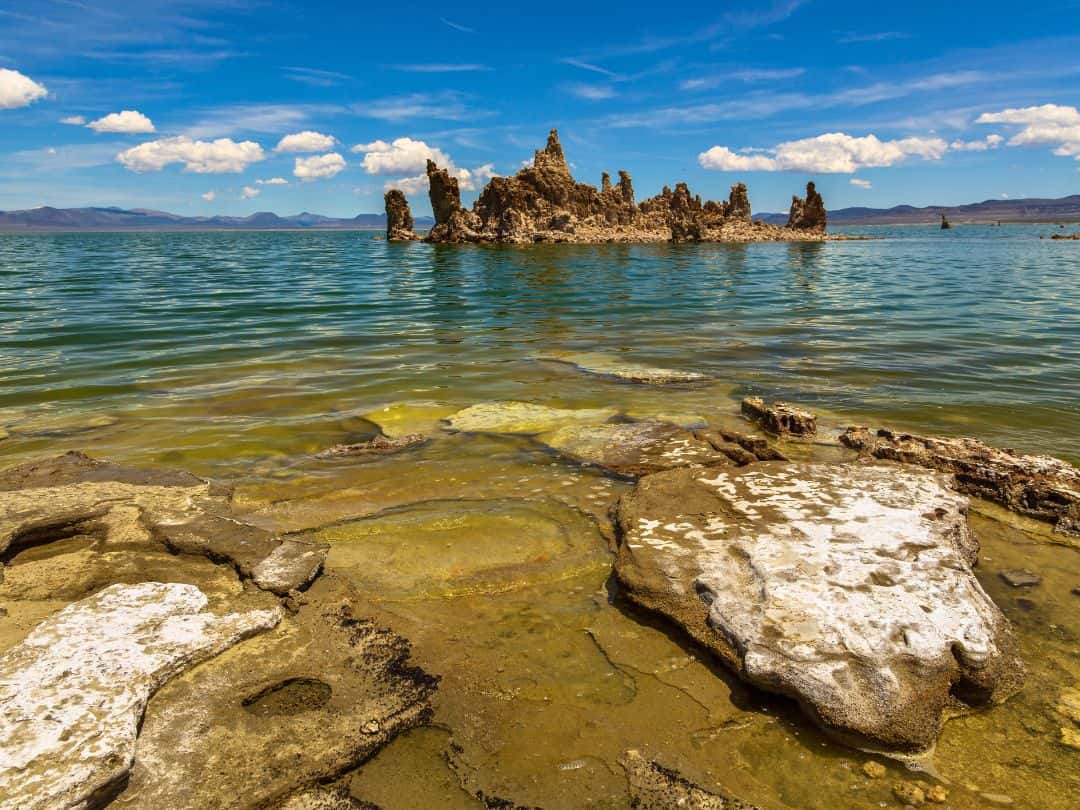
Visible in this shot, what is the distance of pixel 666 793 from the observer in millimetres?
2646

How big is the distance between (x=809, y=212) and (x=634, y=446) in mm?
113797

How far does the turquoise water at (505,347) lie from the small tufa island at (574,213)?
57.2m

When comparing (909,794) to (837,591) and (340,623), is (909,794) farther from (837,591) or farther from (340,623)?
(340,623)

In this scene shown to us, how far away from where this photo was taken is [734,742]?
116 inches

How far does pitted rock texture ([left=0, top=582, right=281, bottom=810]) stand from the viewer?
2383 mm

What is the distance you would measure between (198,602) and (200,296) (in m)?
24.0

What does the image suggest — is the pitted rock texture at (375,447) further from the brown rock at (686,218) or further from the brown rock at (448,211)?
the brown rock at (686,218)

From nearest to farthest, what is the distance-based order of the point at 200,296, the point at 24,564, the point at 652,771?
the point at 652,771 → the point at 24,564 → the point at 200,296

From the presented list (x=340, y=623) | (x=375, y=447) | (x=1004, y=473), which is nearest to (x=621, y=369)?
(x=375, y=447)

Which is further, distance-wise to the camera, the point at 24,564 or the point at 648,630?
the point at 24,564

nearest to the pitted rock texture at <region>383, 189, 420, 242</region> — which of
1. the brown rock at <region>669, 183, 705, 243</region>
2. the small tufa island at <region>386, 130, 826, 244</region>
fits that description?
the small tufa island at <region>386, 130, 826, 244</region>

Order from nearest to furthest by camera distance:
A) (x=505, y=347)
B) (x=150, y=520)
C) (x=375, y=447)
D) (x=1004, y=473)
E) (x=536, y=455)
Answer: (x=150, y=520) < (x=1004, y=473) < (x=536, y=455) < (x=375, y=447) < (x=505, y=347)

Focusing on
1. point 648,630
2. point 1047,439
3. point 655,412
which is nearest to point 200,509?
point 648,630

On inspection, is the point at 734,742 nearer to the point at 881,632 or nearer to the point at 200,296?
the point at 881,632
